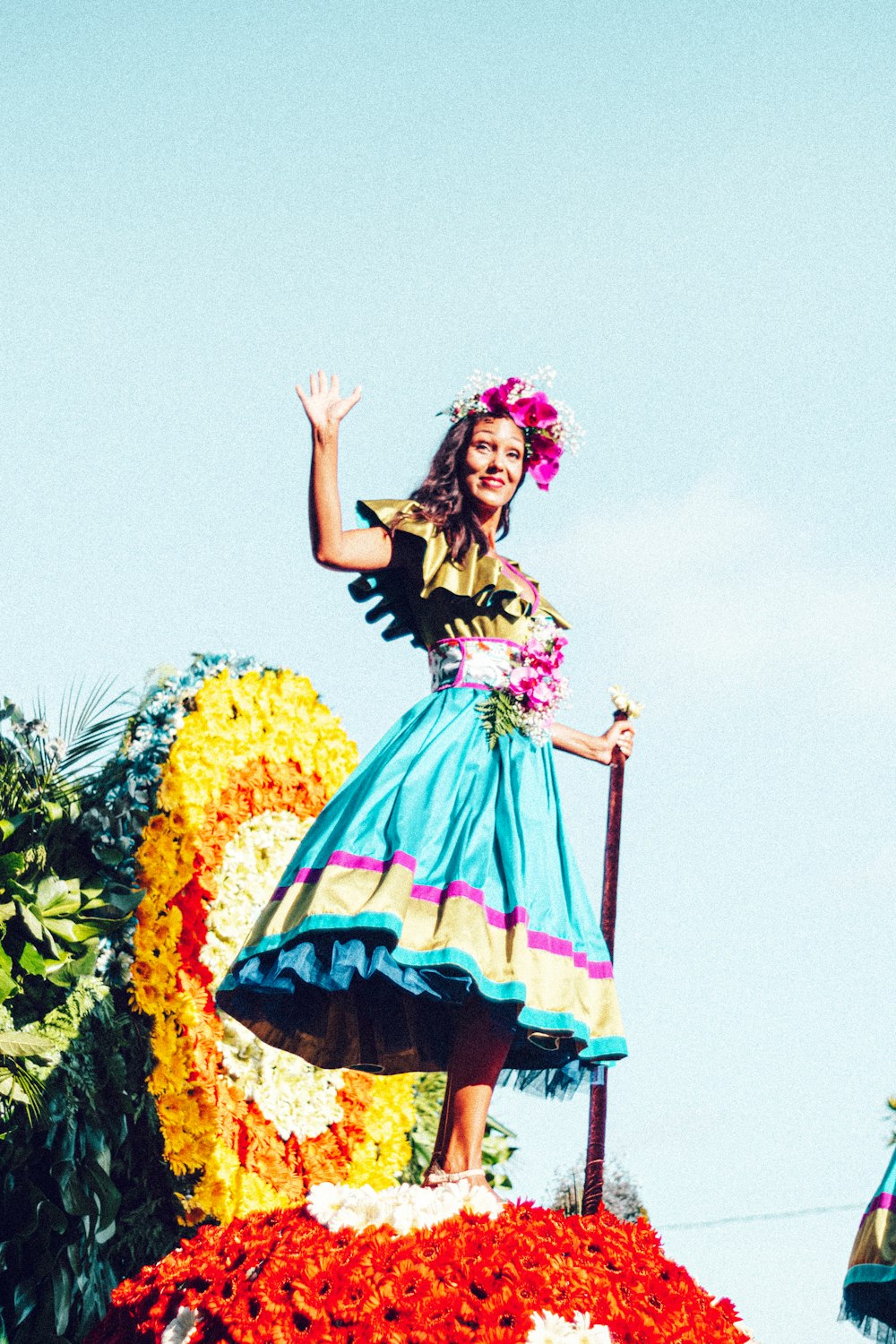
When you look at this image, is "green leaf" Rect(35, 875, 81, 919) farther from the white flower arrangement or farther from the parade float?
the white flower arrangement

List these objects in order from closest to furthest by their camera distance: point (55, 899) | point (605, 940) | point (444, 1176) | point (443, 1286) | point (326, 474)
→ point (443, 1286) < point (444, 1176) < point (326, 474) < point (605, 940) < point (55, 899)

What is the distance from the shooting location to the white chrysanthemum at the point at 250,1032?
20.3 feet

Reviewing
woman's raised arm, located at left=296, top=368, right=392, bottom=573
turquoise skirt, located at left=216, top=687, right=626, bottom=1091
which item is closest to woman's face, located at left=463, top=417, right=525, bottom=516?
woman's raised arm, located at left=296, top=368, right=392, bottom=573

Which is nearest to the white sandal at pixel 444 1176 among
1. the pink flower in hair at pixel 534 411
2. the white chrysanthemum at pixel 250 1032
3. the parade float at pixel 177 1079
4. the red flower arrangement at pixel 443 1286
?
the parade float at pixel 177 1079

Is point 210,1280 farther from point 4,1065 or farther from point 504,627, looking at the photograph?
point 504,627

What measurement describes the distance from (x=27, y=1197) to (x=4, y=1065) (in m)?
0.47

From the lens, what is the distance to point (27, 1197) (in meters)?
5.30

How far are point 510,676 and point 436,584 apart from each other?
42 cm

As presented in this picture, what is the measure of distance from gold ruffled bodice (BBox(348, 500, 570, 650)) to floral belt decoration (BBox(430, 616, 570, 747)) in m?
0.07

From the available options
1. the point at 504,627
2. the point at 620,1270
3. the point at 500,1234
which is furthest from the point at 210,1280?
the point at 504,627

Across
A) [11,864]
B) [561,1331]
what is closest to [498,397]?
[11,864]

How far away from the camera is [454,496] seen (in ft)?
18.3

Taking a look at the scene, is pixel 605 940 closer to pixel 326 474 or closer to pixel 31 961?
pixel 326 474

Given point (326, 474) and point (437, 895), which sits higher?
point (326, 474)
